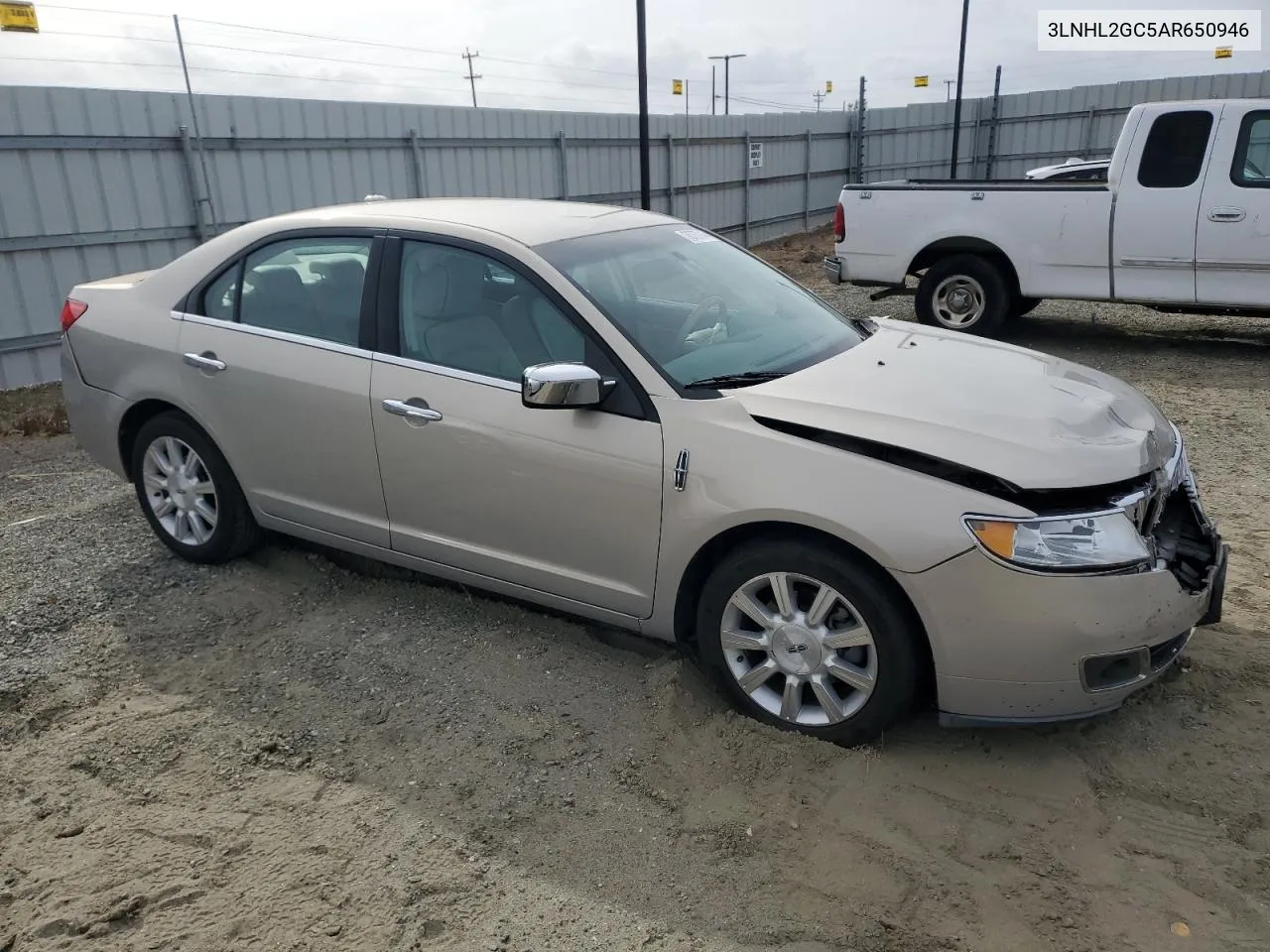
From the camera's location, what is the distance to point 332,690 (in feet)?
12.1

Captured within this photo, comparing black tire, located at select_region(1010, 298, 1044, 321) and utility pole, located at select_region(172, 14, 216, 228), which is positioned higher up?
utility pole, located at select_region(172, 14, 216, 228)

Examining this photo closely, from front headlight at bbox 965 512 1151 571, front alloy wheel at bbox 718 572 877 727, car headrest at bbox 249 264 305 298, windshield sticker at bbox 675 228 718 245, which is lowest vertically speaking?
front alloy wheel at bbox 718 572 877 727

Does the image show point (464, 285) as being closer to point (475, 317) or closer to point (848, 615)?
point (475, 317)

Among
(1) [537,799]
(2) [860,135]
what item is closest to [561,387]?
(1) [537,799]

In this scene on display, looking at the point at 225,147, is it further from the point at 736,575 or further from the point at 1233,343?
the point at 1233,343

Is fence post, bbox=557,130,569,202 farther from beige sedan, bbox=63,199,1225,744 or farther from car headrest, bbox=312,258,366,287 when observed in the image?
car headrest, bbox=312,258,366,287

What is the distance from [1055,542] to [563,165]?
1284 centimetres

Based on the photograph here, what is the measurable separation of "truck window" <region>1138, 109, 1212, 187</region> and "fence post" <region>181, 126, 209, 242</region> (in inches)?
343

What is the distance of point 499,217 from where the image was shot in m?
4.07

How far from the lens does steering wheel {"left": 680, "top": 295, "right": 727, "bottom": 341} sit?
12.1 feet

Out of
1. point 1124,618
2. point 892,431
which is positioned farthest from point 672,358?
point 1124,618

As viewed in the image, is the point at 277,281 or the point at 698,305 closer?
the point at 698,305

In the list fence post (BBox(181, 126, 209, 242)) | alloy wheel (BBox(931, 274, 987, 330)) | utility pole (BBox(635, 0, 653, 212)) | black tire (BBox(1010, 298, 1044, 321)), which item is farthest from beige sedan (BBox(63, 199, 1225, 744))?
utility pole (BBox(635, 0, 653, 212))

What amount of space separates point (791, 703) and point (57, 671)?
9.19 feet
